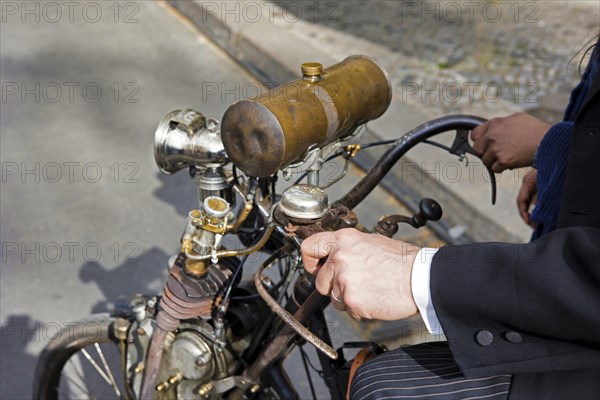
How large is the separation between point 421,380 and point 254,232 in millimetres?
659

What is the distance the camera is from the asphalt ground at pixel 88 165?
3.31 m

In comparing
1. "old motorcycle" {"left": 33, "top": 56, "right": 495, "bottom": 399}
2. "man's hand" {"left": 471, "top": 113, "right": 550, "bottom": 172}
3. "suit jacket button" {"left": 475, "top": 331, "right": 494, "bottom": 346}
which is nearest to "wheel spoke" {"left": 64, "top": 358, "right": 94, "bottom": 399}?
"old motorcycle" {"left": 33, "top": 56, "right": 495, "bottom": 399}

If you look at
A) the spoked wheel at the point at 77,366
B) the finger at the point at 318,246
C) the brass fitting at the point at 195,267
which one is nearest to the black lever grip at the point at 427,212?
the finger at the point at 318,246

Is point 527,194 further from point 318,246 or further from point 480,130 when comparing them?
point 318,246

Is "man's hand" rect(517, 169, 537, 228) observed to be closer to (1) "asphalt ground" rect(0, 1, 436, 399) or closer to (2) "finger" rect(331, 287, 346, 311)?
(2) "finger" rect(331, 287, 346, 311)

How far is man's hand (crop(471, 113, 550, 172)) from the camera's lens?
193 centimetres

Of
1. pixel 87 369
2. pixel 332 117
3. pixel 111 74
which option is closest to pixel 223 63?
pixel 111 74

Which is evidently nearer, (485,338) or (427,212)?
(485,338)

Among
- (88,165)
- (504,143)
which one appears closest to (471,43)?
(88,165)

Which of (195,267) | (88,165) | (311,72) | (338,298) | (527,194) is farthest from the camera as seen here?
(88,165)

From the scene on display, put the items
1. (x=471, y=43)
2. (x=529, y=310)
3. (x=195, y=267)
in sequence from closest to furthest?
(x=529, y=310)
(x=195, y=267)
(x=471, y=43)

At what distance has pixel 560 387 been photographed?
1.34 metres

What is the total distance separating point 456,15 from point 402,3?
21.3 inches

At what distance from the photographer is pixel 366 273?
52.9 inches
